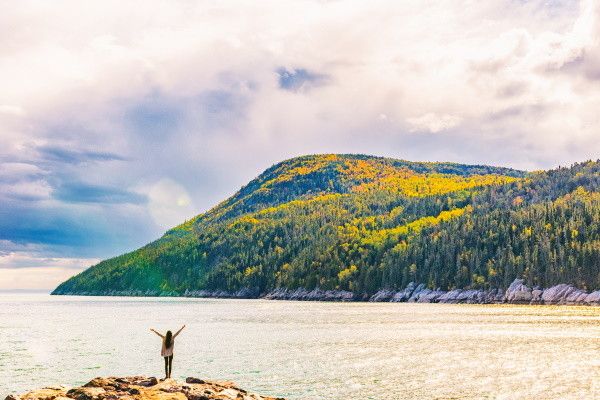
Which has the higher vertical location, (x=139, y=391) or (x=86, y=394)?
(x=86, y=394)

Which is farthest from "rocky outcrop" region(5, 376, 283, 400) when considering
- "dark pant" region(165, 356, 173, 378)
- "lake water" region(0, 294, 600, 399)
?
"lake water" region(0, 294, 600, 399)

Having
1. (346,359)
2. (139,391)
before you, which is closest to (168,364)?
(139,391)

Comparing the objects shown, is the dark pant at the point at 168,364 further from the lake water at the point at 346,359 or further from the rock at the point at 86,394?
the rock at the point at 86,394

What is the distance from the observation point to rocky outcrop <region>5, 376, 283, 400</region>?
33094 mm

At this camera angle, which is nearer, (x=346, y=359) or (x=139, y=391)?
(x=139, y=391)

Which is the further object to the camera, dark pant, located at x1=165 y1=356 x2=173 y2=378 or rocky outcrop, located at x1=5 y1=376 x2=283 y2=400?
dark pant, located at x1=165 y1=356 x2=173 y2=378

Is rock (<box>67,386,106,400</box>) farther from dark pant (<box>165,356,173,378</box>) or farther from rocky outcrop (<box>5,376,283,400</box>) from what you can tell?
dark pant (<box>165,356,173,378</box>)

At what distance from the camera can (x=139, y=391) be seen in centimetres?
3519

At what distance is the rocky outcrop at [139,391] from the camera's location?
109ft

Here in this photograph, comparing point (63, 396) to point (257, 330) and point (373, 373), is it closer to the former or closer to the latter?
point (373, 373)

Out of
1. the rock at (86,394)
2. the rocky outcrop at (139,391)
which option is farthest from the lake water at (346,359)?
the rock at (86,394)

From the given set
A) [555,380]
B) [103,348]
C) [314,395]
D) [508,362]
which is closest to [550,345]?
[508,362]

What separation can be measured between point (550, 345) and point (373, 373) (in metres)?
33.3

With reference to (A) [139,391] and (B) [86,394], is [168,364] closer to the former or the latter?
(A) [139,391]
